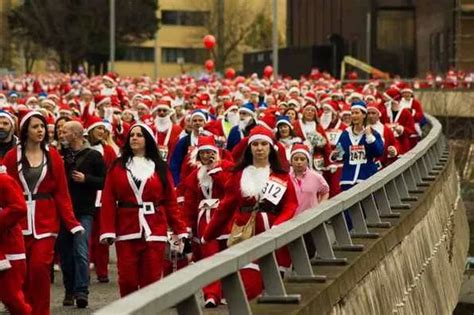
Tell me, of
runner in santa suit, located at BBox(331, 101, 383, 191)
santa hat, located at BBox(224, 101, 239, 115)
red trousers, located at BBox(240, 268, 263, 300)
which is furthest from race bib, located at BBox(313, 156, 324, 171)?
red trousers, located at BBox(240, 268, 263, 300)

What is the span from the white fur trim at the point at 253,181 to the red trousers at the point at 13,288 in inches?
67.0

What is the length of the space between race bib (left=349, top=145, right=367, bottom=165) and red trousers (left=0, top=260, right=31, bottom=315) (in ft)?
32.6

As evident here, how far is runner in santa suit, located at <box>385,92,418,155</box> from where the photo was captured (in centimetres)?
3075

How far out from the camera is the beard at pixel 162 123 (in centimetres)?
2648

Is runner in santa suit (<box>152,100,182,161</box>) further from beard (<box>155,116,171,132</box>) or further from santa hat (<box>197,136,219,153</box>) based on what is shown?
santa hat (<box>197,136,219,153</box>)

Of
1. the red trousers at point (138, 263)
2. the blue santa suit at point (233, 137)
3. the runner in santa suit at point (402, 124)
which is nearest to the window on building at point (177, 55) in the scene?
the runner in santa suit at point (402, 124)

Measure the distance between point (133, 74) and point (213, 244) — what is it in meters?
129

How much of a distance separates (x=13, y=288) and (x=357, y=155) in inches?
396

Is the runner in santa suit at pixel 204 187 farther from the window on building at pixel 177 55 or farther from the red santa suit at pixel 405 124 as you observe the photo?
the window on building at pixel 177 55

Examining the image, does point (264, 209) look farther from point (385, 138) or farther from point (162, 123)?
point (162, 123)

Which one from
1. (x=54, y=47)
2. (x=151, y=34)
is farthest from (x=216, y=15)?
(x=54, y=47)

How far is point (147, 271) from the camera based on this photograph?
14.7m

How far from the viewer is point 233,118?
1109 inches

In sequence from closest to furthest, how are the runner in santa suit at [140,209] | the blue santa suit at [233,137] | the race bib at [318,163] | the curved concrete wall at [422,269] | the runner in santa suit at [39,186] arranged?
the curved concrete wall at [422,269] < the runner in santa suit at [39,186] < the runner in santa suit at [140,209] < the race bib at [318,163] < the blue santa suit at [233,137]
